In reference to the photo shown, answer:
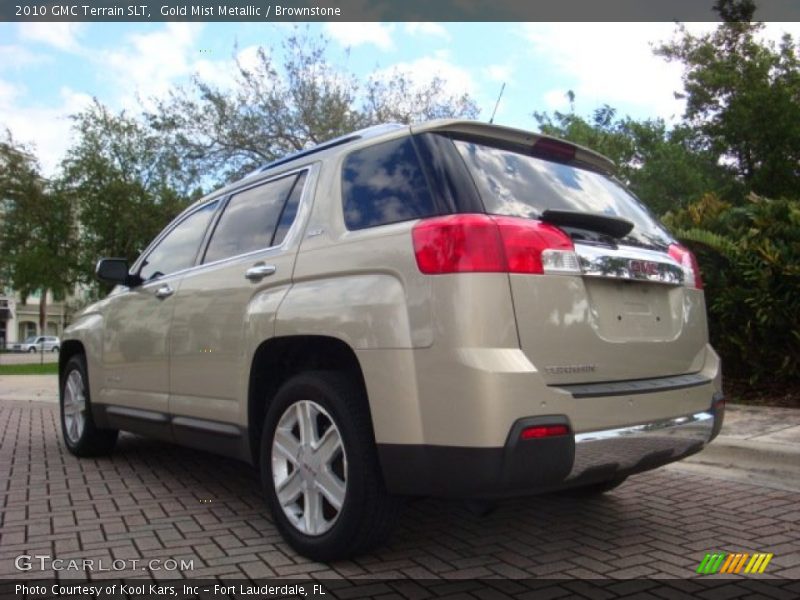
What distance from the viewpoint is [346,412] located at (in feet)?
9.65

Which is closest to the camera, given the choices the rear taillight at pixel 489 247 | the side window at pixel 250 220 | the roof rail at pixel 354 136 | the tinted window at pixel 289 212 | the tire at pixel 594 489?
the rear taillight at pixel 489 247

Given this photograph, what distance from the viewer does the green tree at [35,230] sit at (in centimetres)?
2370

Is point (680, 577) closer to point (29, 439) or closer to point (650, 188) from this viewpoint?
point (29, 439)

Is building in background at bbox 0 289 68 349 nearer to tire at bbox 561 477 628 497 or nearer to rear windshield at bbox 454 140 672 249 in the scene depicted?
tire at bbox 561 477 628 497

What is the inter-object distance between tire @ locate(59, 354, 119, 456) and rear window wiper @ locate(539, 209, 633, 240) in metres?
3.99

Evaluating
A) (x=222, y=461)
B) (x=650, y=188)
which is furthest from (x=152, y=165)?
(x=222, y=461)

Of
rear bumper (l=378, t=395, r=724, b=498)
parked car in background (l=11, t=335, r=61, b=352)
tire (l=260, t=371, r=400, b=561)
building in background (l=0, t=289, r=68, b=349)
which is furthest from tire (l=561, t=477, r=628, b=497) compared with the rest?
building in background (l=0, t=289, r=68, b=349)

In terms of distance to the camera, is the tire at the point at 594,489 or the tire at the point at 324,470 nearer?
the tire at the point at 324,470

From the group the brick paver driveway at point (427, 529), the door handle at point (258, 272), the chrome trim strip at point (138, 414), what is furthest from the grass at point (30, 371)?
the door handle at point (258, 272)

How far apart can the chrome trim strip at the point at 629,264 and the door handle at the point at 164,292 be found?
267cm

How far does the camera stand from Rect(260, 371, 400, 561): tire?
2902 mm

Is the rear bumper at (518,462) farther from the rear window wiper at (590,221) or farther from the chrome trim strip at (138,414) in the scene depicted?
the chrome trim strip at (138,414)

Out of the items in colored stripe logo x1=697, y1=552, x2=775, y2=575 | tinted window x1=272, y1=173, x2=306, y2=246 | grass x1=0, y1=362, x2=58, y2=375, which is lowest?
grass x1=0, y1=362, x2=58, y2=375

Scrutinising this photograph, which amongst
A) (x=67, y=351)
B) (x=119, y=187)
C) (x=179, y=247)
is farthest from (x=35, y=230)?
(x=179, y=247)
